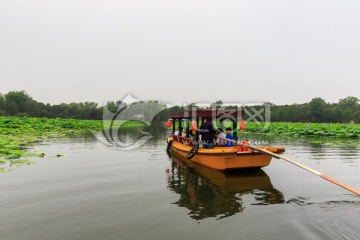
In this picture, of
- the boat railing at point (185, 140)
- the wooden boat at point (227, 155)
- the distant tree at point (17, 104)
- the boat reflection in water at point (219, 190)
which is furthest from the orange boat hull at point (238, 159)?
the distant tree at point (17, 104)

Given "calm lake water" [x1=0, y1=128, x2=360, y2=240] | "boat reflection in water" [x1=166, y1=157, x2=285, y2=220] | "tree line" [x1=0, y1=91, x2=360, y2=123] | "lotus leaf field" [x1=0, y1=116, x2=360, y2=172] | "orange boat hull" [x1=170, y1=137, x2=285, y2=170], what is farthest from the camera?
"tree line" [x1=0, y1=91, x2=360, y2=123]

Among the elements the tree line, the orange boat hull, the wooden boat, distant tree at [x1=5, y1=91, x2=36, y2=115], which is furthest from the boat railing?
distant tree at [x1=5, y1=91, x2=36, y2=115]

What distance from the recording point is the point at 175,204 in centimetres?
539

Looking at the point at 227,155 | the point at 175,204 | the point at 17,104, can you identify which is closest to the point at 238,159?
the point at 227,155

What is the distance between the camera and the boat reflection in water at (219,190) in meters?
5.07

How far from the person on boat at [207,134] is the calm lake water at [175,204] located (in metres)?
0.94

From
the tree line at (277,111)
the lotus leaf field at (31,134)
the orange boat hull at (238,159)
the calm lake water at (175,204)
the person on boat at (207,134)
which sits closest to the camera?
the calm lake water at (175,204)

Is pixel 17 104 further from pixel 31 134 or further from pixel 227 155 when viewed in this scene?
pixel 227 155

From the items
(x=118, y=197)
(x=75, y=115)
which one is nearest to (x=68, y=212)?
(x=118, y=197)

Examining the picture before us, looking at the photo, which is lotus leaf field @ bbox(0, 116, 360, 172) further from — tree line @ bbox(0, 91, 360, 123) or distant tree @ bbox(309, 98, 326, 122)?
distant tree @ bbox(309, 98, 326, 122)

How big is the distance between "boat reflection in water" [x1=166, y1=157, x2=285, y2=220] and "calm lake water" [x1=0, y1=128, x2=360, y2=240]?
0.07ft

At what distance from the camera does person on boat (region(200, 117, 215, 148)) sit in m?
8.95

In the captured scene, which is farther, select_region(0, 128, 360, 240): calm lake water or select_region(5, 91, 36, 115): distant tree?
select_region(5, 91, 36, 115): distant tree

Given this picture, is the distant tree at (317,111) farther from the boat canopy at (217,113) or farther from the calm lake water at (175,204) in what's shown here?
the boat canopy at (217,113)
